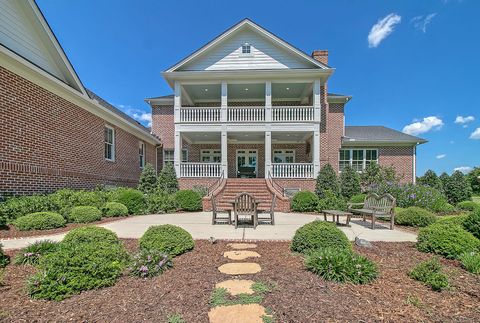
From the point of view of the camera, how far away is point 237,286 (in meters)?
3.05

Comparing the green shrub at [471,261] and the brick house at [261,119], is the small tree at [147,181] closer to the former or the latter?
the brick house at [261,119]

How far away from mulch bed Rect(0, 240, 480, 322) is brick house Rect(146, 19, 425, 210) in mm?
9650

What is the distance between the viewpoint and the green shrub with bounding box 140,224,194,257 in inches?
166

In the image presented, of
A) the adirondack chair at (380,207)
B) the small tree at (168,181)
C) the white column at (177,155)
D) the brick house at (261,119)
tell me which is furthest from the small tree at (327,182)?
the white column at (177,155)

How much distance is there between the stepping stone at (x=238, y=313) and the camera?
234 centimetres

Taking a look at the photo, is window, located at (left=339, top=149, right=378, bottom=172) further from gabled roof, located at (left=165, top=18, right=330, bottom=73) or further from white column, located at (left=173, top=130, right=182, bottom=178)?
white column, located at (left=173, top=130, right=182, bottom=178)

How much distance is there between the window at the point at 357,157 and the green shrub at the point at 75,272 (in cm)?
1781

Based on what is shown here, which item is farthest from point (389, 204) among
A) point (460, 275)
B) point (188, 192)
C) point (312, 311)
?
point (188, 192)

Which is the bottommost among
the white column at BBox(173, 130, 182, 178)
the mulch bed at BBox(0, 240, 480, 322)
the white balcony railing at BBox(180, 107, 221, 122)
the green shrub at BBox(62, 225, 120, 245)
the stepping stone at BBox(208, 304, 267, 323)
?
the mulch bed at BBox(0, 240, 480, 322)

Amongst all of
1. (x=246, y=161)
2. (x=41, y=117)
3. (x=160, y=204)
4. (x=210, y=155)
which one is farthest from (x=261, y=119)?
(x=41, y=117)

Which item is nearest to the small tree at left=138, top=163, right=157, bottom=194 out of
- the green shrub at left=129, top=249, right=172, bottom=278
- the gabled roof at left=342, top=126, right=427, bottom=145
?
the green shrub at left=129, top=249, right=172, bottom=278

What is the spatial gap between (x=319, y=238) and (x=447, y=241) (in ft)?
8.22

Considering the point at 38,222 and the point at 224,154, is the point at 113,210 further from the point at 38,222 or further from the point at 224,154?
the point at 224,154

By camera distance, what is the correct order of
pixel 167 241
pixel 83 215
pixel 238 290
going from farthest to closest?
1. pixel 83 215
2. pixel 167 241
3. pixel 238 290
